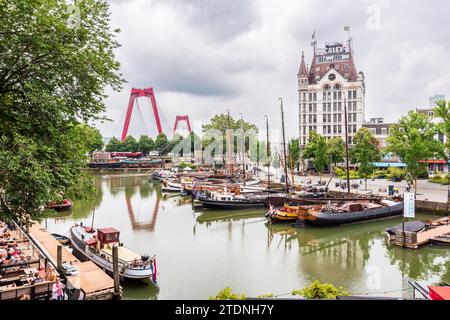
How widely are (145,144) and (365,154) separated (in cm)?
8477

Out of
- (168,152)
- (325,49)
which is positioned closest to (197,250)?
(325,49)

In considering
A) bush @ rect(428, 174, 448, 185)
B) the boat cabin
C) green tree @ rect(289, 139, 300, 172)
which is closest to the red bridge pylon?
green tree @ rect(289, 139, 300, 172)

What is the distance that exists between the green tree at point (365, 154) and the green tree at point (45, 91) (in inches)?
1478

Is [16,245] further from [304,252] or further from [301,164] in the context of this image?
[301,164]

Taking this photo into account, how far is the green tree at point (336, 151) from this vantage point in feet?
190

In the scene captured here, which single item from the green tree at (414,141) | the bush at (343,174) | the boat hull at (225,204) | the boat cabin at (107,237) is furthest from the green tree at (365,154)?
the boat cabin at (107,237)

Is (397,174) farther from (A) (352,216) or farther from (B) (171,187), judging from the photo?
(B) (171,187)

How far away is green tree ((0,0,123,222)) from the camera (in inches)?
340

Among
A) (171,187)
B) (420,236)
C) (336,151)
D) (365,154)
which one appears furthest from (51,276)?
(336,151)

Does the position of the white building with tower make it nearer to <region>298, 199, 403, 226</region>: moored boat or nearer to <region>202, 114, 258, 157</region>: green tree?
<region>202, 114, 258, 157</region>: green tree

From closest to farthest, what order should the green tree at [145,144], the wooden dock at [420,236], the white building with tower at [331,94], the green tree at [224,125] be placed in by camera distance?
1. the wooden dock at [420,236]
2. the white building with tower at [331,94]
3. the green tree at [224,125]
4. the green tree at [145,144]

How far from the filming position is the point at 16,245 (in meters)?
16.4

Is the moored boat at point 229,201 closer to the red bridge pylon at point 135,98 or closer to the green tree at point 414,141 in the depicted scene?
the green tree at point 414,141

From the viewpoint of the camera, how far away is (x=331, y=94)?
231 ft
